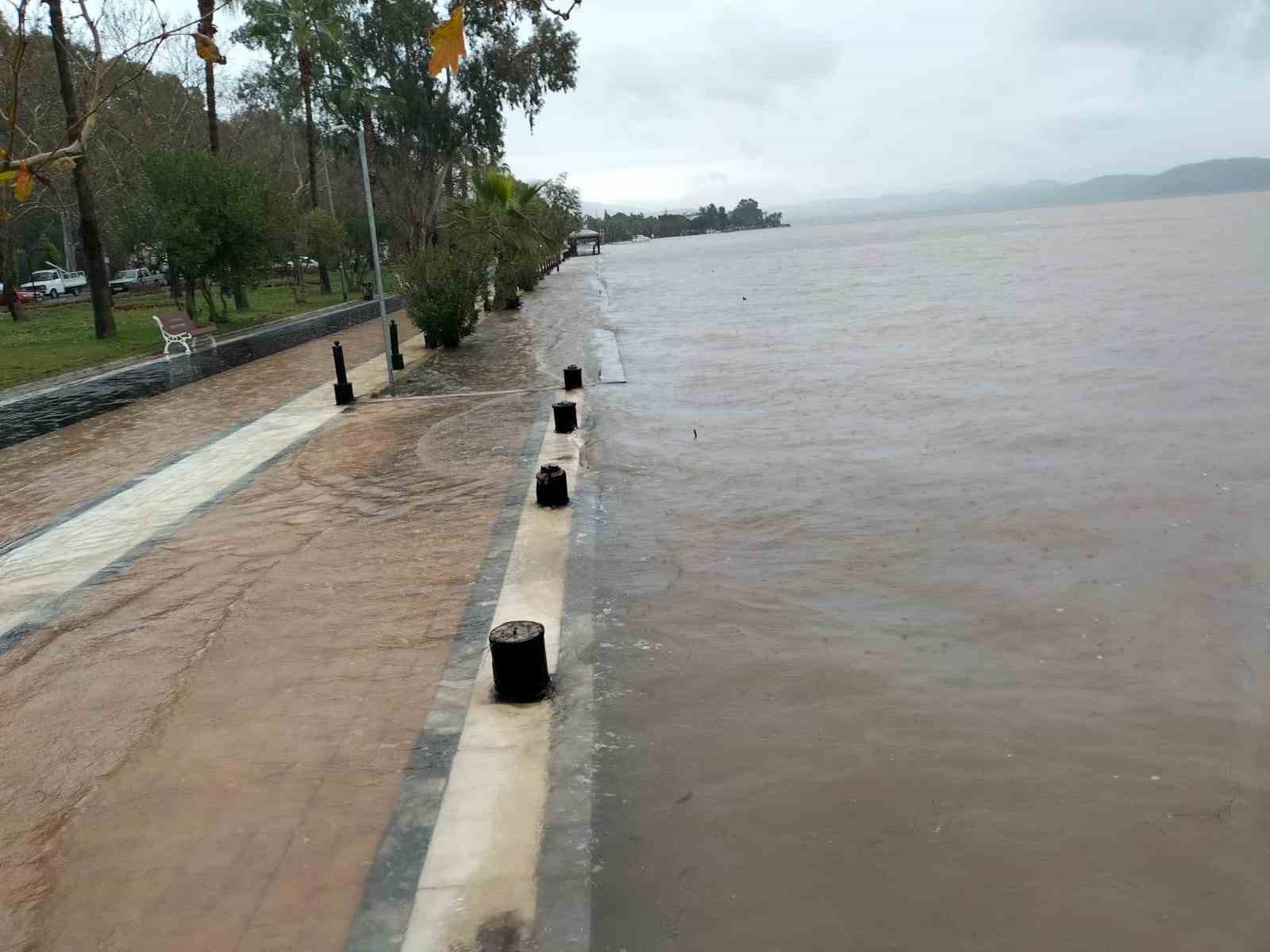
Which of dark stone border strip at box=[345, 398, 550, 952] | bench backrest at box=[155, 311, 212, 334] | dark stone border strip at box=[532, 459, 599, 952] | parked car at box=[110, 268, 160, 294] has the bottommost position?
dark stone border strip at box=[532, 459, 599, 952]

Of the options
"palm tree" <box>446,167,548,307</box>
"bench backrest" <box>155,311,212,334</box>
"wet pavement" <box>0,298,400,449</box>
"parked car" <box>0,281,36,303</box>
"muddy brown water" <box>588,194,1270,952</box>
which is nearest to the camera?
"muddy brown water" <box>588,194,1270,952</box>

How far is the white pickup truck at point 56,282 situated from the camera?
50.2 metres

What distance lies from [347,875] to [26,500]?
24.3 feet

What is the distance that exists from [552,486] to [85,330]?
24622mm

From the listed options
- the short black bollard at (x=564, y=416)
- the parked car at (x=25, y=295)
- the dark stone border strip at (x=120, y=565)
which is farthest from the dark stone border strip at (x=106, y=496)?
the parked car at (x=25, y=295)

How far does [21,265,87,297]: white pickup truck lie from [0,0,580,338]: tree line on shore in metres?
1.82

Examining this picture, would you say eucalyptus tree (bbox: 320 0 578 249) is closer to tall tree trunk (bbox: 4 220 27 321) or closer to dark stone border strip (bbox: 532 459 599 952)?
tall tree trunk (bbox: 4 220 27 321)

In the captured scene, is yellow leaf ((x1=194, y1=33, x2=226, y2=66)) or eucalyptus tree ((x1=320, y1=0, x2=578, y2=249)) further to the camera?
eucalyptus tree ((x1=320, y1=0, x2=578, y2=249))

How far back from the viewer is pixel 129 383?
1689 cm

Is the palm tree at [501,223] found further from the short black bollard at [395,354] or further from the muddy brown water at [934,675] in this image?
the muddy brown water at [934,675]

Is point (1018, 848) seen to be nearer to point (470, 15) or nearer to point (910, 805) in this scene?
point (910, 805)

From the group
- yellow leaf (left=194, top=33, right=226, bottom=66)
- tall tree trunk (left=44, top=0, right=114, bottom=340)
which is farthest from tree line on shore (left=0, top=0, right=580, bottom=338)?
yellow leaf (left=194, top=33, right=226, bottom=66)

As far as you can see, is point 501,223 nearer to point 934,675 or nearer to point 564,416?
point 564,416

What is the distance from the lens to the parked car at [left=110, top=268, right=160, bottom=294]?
5375cm
